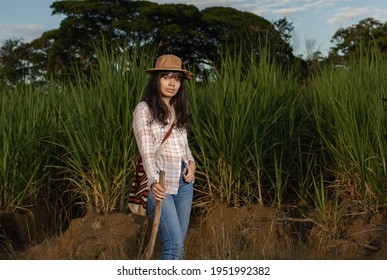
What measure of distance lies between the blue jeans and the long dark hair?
28 cm

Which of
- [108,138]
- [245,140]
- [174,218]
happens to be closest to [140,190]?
[174,218]

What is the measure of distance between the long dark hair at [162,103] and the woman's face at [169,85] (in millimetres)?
19

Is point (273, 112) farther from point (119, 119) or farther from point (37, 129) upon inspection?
point (37, 129)

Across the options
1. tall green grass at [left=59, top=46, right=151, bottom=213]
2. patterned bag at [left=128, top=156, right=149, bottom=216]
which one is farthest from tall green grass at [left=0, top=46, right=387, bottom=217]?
patterned bag at [left=128, top=156, right=149, bottom=216]

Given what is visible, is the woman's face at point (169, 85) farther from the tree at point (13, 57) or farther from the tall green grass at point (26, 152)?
the tree at point (13, 57)

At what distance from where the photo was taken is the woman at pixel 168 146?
141 inches

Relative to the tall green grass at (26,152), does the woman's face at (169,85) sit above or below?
above

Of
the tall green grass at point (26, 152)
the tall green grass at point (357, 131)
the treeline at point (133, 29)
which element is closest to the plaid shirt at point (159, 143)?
the tall green grass at point (357, 131)

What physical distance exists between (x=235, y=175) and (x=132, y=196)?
5.32 feet

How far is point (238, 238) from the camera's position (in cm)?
512

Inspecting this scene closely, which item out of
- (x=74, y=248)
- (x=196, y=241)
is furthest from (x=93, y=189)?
(x=196, y=241)

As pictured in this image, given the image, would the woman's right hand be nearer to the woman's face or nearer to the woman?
the woman

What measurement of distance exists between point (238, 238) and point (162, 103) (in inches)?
71.2

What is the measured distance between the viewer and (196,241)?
5395 mm
